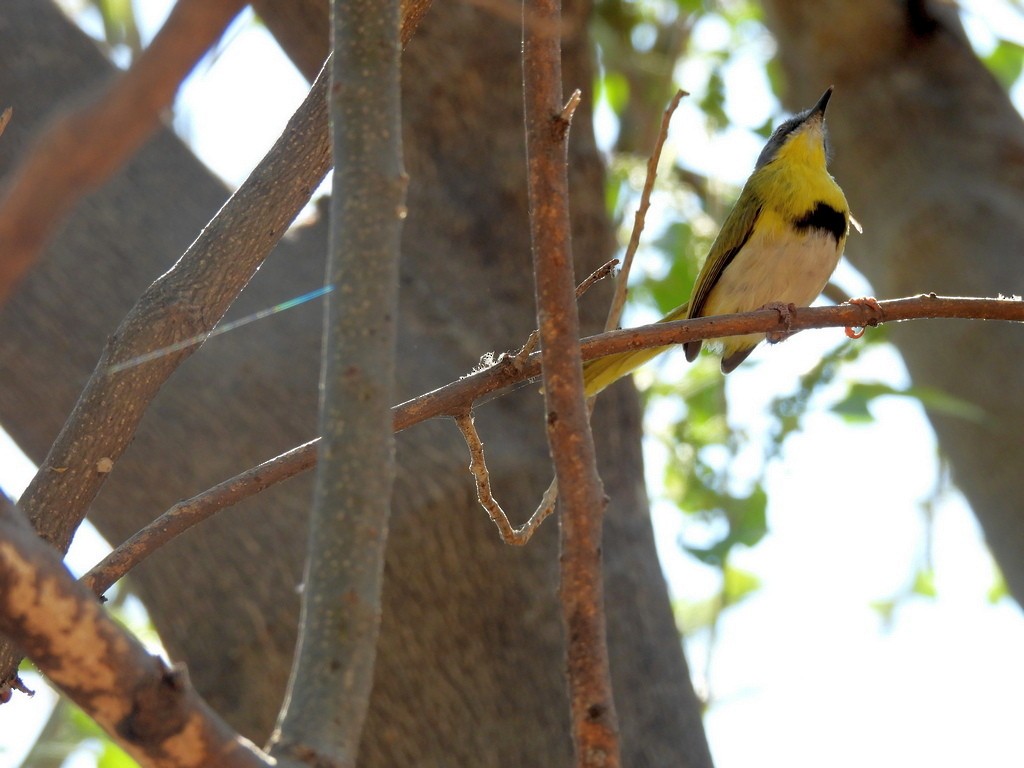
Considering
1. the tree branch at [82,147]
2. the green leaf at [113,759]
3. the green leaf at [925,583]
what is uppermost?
the green leaf at [925,583]

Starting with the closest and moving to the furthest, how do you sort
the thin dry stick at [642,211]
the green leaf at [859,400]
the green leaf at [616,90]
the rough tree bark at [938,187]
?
the thin dry stick at [642,211] → the green leaf at [859,400] → the rough tree bark at [938,187] → the green leaf at [616,90]

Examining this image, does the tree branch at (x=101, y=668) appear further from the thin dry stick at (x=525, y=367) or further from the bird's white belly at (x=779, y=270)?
the bird's white belly at (x=779, y=270)

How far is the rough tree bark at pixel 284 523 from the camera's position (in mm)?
3797

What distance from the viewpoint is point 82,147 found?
0.81 meters

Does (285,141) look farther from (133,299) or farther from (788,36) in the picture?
(788,36)

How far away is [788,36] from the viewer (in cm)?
612

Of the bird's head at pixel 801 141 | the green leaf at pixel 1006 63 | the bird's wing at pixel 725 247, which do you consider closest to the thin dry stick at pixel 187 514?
the bird's wing at pixel 725 247

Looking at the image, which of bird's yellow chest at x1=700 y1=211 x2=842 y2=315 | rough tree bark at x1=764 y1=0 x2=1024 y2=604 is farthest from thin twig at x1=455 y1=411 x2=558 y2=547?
rough tree bark at x1=764 y1=0 x2=1024 y2=604

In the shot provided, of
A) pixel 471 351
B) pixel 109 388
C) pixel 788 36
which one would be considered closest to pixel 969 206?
pixel 788 36

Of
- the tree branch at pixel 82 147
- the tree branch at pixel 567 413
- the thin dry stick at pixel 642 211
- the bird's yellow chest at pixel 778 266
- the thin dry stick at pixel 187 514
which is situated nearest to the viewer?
the tree branch at pixel 82 147

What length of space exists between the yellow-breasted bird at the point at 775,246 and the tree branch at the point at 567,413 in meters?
2.34

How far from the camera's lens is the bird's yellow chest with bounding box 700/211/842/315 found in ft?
13.9

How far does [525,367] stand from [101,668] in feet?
3.95

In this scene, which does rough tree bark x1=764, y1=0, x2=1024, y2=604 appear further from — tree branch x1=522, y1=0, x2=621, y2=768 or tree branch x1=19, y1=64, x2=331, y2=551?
tree branch x1=522, y1=0, x2=621, y2=768
